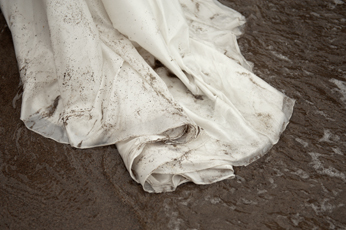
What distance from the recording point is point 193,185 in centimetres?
179

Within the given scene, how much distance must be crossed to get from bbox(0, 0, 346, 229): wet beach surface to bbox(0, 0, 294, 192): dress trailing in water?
8cm

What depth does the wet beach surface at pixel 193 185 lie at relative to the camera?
1657mm

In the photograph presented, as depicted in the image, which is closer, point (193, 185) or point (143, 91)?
point (193, 185)

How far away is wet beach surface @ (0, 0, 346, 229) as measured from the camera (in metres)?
1.66

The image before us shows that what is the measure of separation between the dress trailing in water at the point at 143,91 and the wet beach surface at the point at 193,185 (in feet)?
0.25

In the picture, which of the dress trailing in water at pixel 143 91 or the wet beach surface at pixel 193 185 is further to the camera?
the dress trailing in water at pixel 143 91

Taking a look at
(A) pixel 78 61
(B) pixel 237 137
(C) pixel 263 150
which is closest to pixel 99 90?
(A) pixel 78 61

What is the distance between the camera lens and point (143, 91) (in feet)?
6.19

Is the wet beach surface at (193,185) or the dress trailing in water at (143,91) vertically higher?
the dress trailing in water at (143,91)

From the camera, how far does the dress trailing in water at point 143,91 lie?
5.84ft

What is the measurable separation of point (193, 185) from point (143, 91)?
0.58 m

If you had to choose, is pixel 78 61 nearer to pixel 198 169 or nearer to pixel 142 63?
pixel 142 63

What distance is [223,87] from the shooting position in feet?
6.72

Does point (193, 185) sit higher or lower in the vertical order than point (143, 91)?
lower
